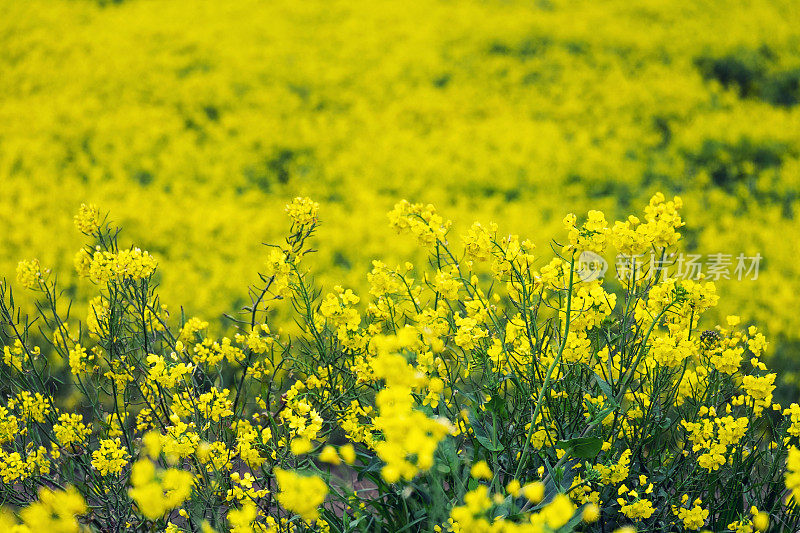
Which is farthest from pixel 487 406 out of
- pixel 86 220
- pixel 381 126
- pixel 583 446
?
pixel 381 126

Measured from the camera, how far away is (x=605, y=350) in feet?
6.33

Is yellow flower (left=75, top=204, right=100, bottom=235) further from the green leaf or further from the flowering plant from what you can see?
the green leaf

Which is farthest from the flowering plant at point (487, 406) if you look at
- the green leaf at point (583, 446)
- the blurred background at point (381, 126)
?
the blurred background at point (381, 126)

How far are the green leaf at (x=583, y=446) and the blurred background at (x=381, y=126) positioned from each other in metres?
2.90

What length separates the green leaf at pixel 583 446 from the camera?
166cm

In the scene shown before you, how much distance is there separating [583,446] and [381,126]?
5779mm

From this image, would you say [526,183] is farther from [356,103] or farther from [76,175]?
[76,175]

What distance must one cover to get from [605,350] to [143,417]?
156cm

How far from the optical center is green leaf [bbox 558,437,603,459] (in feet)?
5.44

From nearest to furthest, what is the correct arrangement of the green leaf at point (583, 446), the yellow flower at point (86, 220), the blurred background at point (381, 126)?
the green leaf at point (583, 446), the yellow flower at point (86, 220), the blurred background at point (381, 126)

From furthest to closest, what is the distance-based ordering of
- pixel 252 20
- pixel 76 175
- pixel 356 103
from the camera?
pixel 252 20 < pixel 356 103 < pixel 76 175

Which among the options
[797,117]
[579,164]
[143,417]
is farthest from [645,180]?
[143,417]

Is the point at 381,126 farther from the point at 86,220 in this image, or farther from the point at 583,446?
the point at 583,446

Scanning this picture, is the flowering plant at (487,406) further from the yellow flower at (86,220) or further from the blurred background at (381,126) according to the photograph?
the blurred background at (381,126)
